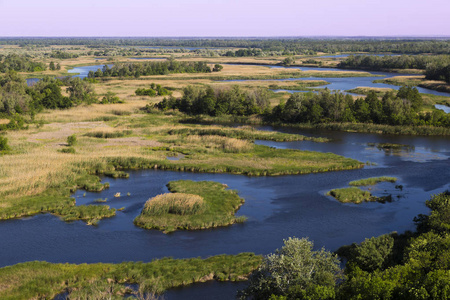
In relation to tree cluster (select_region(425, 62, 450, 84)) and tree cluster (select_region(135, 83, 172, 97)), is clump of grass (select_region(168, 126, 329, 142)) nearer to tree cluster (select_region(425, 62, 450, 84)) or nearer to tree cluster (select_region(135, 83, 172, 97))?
tree cluster (select_region(135, 83, 172, 97))

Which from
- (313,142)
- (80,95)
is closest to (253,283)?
(313,142)

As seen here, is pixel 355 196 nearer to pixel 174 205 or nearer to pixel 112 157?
pixel 174 205

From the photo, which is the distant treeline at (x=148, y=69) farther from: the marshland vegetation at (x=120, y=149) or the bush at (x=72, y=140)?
the bush at (x=72, y=140)

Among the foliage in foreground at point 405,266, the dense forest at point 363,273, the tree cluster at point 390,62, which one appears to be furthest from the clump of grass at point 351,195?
the tree cluster at point 390,62

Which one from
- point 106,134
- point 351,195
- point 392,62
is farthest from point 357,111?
point 392,62

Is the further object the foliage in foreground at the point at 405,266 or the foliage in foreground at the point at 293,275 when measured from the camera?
the foliage in foreground at the point at 293,275

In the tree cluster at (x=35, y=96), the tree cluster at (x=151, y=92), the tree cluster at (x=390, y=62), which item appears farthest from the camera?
the tree cluster at (x=390, y=62)
